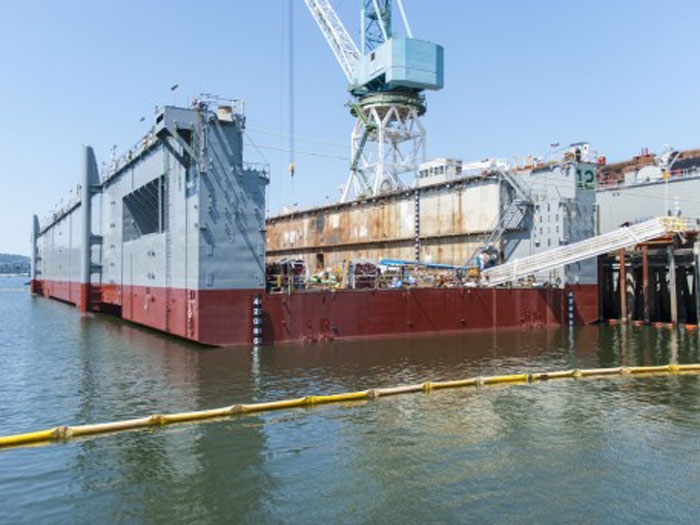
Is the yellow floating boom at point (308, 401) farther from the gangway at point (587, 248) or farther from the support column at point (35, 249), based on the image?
the support column at point (35, 249)

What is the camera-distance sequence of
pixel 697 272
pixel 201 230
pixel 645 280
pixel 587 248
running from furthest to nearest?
1. pixel 645 280
2. pixel 587 248
3. pixel 697 272
4. pixel 201 230

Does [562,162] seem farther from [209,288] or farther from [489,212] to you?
[209,288]

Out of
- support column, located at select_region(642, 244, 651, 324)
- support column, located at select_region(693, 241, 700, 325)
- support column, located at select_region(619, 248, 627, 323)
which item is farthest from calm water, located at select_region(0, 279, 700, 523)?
support column, located at select_region(619, 248, 627, 323)

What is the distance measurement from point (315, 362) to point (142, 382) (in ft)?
24.5

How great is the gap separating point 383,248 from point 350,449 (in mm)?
42377

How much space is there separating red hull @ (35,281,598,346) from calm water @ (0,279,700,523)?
14.7 feet

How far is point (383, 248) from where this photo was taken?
56000mm

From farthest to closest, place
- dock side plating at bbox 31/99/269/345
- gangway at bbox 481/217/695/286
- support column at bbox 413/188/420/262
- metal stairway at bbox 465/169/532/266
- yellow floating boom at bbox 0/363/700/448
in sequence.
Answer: support column at bbox 413/188/420/262
metal stairway at bbox 465/169/532/266
gangway at bbox 481/217/695/286
dock side plating at bbox 31/99/269/345
yellow floating boom at bbox 0/363/700/448

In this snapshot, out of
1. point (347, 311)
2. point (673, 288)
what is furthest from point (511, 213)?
point (347, 311)

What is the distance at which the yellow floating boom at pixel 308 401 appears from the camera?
14.6 metres

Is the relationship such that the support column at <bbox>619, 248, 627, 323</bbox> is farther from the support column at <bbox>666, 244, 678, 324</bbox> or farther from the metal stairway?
the metal stairway

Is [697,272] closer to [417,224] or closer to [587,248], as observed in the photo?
[587,248]

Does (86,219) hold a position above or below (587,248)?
above

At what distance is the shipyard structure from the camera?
3047 cm
